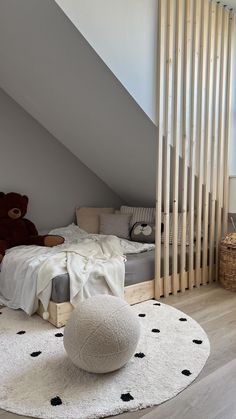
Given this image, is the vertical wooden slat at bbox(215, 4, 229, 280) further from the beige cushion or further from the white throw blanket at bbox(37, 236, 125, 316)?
the beige cushion

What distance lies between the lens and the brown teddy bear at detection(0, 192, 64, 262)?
325cm

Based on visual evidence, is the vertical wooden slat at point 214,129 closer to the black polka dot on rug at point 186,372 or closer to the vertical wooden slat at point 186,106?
the vertical wooden slat at point 186,106

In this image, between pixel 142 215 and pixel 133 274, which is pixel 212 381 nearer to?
pixel 133 274

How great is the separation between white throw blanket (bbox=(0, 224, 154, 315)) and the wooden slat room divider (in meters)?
0.48

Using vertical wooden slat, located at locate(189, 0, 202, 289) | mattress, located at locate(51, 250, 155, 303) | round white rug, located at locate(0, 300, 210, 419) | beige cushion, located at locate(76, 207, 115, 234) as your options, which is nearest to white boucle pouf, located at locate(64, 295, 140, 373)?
round white rug, located at locate(0, 300, 210, 419)

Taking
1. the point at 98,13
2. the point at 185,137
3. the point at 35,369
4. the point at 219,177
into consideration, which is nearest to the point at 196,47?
the point at 185,137

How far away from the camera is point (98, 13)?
2.32 m

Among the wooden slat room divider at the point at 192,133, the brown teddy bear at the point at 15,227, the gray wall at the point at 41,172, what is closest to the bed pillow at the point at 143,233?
the wooden slat room divider at the point at 192,133

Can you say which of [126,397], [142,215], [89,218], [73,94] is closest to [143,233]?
[142,215]

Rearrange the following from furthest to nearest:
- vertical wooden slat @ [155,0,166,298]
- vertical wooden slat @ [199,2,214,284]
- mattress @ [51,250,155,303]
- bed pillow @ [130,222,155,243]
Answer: bed pillow @ [130,222,155,243] < vertical wooden slat @ [199,2,214,284] < vertical wooden slat @ [155,0,166,298] < mattress @ [51,250,155,303]

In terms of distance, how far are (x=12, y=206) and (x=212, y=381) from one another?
2432 millimetres

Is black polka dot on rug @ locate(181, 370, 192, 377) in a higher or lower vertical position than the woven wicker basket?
lower

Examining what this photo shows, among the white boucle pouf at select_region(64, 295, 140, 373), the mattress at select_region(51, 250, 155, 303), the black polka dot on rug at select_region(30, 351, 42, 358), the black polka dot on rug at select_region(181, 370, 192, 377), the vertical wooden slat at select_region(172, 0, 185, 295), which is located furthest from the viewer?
the vertical wooden slat at select_region(172, 0, 185, 295)

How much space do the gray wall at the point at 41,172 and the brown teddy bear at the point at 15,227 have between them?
40 centimetres
